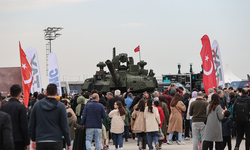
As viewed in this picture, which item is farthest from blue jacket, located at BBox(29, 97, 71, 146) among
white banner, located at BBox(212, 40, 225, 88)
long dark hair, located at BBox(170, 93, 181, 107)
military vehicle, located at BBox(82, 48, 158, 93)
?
military vehicle, located at BBox(82, 48, 158, 93)

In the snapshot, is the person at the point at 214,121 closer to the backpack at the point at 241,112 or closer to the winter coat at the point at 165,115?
the backpack at the point at 241,112

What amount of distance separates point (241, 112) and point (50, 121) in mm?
6698

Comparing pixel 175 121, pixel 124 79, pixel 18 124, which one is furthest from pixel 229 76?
pixel 18 124

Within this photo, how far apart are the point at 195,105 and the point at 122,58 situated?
1319 cm

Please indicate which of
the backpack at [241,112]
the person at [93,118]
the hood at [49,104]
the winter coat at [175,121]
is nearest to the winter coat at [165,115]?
the winter coat at [175,121]

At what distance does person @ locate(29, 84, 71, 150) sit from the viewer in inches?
296

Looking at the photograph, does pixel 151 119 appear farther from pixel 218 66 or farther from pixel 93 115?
pixel 218 66

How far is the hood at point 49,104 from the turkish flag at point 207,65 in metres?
11.8

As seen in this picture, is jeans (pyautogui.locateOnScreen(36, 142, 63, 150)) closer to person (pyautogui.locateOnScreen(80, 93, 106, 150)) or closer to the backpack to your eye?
person (pyautogui.locateOnScreen(80, 93, 106, 150))

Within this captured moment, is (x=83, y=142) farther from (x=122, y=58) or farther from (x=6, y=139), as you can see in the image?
(x=122, y=58)

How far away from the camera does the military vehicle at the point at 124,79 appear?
2327cm

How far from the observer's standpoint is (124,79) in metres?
23.5

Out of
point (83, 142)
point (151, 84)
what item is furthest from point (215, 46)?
point (83, 142)

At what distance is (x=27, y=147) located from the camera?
7.91 metres
